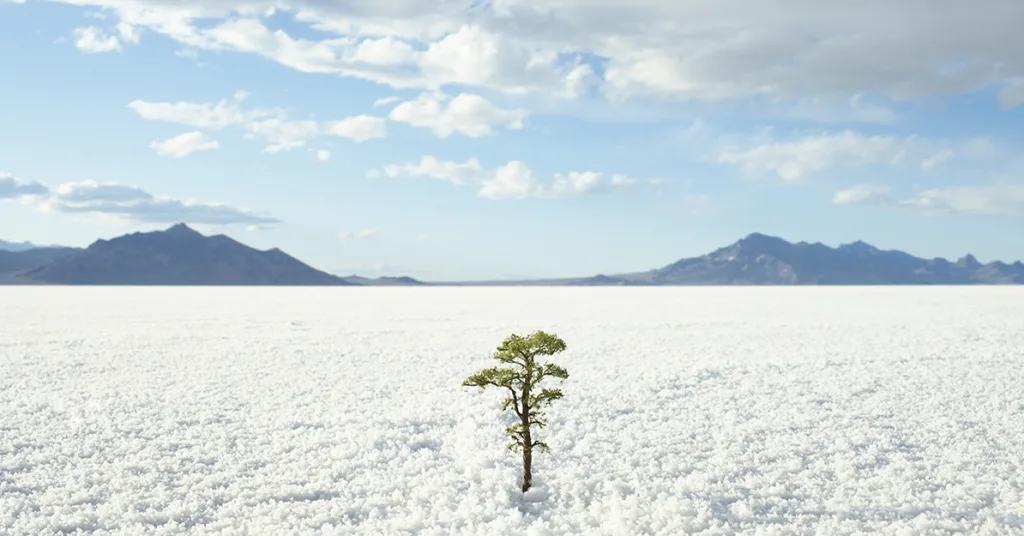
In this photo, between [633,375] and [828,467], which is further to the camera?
[633,375]

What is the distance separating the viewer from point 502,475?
34.1ft

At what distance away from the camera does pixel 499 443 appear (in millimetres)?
12164

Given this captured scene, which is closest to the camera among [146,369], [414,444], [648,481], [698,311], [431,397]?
[648,481]

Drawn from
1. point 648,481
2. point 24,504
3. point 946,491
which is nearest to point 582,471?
point 648,481

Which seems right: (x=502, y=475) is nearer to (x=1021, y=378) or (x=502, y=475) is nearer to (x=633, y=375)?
(x=633, y=375)

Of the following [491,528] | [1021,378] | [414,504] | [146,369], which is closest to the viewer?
[491,528]

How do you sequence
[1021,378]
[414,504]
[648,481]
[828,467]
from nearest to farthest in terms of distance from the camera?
[414,504]
[648,481]
[828,467]
[1021,378]

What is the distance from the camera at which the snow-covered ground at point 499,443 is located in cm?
907

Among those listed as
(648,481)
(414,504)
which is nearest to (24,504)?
(414,504)

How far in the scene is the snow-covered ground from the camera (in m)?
9.07

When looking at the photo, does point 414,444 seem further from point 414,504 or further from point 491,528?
point 491,528

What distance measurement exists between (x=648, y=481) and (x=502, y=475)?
2082mm

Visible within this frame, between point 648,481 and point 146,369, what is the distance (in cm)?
1551

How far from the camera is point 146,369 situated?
20.0m
